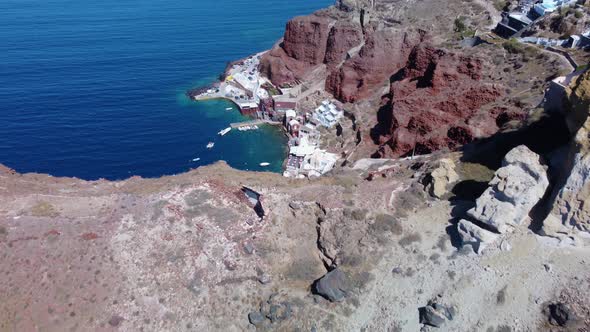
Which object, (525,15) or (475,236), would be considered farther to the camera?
(525,15)

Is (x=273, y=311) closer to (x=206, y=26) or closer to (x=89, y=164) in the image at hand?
(x=89, y=164)

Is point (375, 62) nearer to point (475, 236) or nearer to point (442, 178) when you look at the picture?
point (442, 178)

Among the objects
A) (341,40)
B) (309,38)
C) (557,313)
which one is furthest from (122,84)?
(557,313)

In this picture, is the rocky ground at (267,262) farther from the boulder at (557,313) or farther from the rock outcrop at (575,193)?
the rock outcrop at (575,193)

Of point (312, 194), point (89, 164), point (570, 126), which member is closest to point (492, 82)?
point (570, 126)

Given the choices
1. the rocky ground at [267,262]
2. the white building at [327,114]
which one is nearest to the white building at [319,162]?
the white building at [327,114]

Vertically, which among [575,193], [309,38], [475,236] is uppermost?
[575,193]
